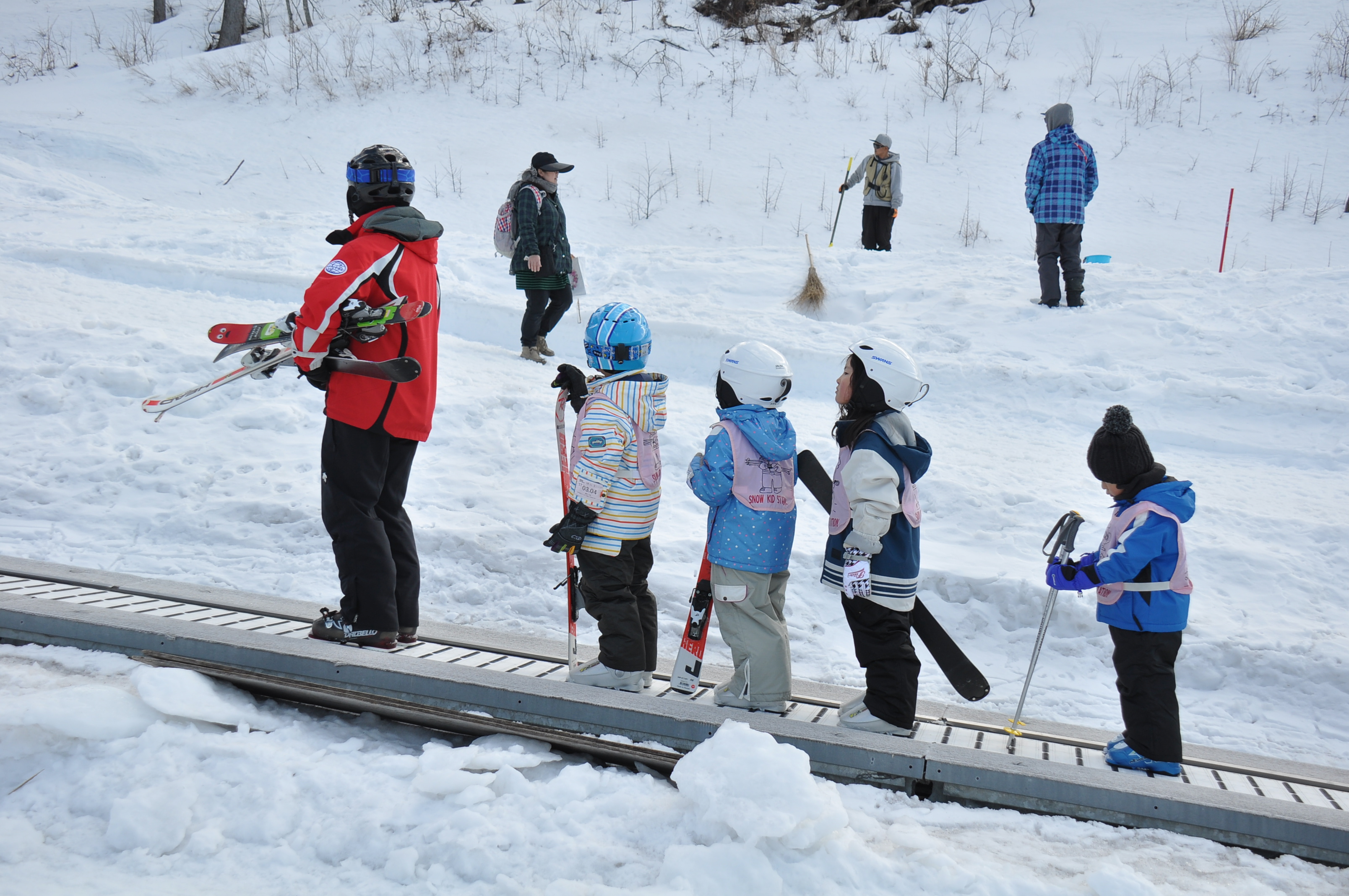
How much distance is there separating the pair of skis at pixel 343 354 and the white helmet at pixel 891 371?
170 cm

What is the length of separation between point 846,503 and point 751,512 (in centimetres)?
35

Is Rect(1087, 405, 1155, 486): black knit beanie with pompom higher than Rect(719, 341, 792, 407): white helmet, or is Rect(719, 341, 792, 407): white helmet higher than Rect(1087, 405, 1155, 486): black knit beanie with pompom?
Rect(719, 341, 792, 407): white helmet

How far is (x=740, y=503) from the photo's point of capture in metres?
3.51

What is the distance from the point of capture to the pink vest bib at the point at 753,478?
137 inches

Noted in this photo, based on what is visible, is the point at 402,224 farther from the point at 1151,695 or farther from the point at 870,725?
the point at 1151,695

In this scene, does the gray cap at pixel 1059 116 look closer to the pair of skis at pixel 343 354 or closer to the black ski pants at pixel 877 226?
the black ski pants at pixel 877 226

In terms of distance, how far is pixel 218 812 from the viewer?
8.16 feet

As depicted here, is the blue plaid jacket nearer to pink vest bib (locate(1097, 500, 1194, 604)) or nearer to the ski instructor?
pink vest bib (locate(1097, 500, 1194, 604))

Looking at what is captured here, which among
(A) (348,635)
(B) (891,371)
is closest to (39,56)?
(A) (348,635)

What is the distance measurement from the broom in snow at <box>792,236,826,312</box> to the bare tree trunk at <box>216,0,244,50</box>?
15.0m

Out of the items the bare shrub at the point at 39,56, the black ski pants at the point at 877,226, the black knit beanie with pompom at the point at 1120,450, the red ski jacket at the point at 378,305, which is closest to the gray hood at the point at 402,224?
the red ski jacket at the point at 378,305

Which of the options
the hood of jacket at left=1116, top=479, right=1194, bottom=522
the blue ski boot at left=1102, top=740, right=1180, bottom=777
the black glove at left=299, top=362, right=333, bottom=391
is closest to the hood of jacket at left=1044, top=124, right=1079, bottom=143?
the hood of jacket at left=1116, top=479, right=1194, bottom=522

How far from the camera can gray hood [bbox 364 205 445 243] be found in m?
3.72

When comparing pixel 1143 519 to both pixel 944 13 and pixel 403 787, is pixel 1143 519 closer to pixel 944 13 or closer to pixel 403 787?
pixel 403 787
